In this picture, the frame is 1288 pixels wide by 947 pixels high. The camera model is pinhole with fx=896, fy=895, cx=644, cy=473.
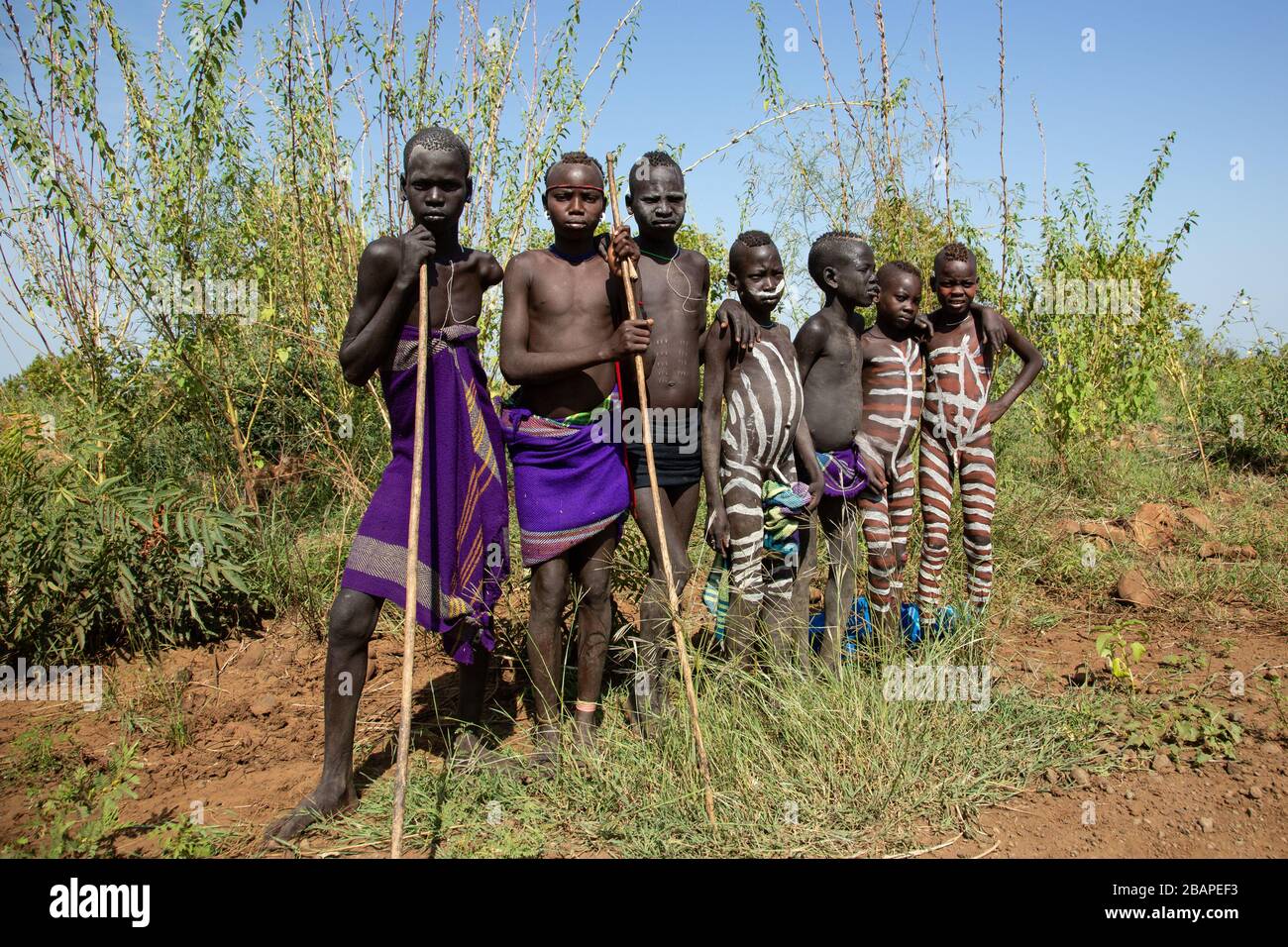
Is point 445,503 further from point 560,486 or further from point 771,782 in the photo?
point 771,782

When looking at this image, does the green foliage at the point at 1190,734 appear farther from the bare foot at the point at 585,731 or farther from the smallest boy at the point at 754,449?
the bare foot at the point at 585,731

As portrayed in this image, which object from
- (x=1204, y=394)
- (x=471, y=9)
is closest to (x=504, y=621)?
(x=471, y=9)

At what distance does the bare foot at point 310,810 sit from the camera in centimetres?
260

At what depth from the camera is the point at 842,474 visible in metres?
3.39

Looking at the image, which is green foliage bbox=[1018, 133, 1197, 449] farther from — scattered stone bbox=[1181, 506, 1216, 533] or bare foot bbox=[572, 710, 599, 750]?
bare foot bbox=[572, 710, 599, 750]

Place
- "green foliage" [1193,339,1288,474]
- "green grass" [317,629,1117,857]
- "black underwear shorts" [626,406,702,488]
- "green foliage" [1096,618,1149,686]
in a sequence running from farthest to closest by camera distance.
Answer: "green foliage" [1193,339,1288,474], "green foliage" [1096,618,1149,686], "black underwear shorts" [626,406,702,488], "green grass" [317,629,1117,857]

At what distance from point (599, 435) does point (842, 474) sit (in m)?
0.99

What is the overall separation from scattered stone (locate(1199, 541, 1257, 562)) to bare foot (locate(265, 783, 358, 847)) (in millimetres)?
4428

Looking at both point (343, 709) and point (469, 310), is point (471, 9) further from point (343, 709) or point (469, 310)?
point (343, 709)

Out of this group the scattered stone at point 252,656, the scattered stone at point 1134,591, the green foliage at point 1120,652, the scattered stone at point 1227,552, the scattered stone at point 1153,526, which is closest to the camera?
the green foliage at point 1120,652

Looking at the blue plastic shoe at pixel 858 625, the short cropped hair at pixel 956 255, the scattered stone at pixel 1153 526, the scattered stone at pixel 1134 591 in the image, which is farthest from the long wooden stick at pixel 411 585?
the scattered stone at pixel 1153 526

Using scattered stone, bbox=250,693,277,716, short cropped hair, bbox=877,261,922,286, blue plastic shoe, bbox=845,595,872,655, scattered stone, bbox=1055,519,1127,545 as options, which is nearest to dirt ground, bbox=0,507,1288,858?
scattered stone, bbox=250,693,277,716

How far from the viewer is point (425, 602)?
9.18 ft

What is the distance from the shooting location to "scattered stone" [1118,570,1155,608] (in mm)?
4195
